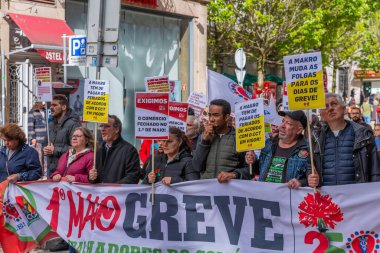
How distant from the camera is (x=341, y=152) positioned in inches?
256

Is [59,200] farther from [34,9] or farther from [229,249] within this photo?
[34,9]

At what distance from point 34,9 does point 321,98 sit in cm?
1230

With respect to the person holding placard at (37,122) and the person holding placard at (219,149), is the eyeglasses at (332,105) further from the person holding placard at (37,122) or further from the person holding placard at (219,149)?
the person holding placard at (37,122)

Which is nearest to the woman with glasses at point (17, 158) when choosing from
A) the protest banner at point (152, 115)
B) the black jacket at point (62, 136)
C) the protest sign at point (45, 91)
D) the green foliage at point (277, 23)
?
the black jacket at point (62, 136)

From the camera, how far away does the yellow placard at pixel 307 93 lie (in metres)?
6.45

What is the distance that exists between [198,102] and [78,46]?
4309mm

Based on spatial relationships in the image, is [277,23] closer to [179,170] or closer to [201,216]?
[179,170]

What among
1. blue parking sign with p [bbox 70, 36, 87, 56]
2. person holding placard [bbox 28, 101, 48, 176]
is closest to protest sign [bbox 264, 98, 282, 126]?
person holding placard [bbox 28, 101, 48, 176]

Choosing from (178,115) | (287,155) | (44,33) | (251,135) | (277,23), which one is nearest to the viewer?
(287,155)

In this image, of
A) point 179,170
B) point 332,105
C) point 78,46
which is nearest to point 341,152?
Answer: point 332,105

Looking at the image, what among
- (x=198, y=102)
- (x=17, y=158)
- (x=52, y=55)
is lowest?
(x=17, y=158)

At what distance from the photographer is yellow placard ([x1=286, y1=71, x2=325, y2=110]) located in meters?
6.45

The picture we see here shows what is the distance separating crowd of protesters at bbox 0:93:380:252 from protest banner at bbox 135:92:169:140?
0.17 metres

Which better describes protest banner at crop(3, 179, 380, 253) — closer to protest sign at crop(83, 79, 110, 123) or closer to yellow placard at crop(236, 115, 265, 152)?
yellow placard at crop(236, 115, 265, 152)
